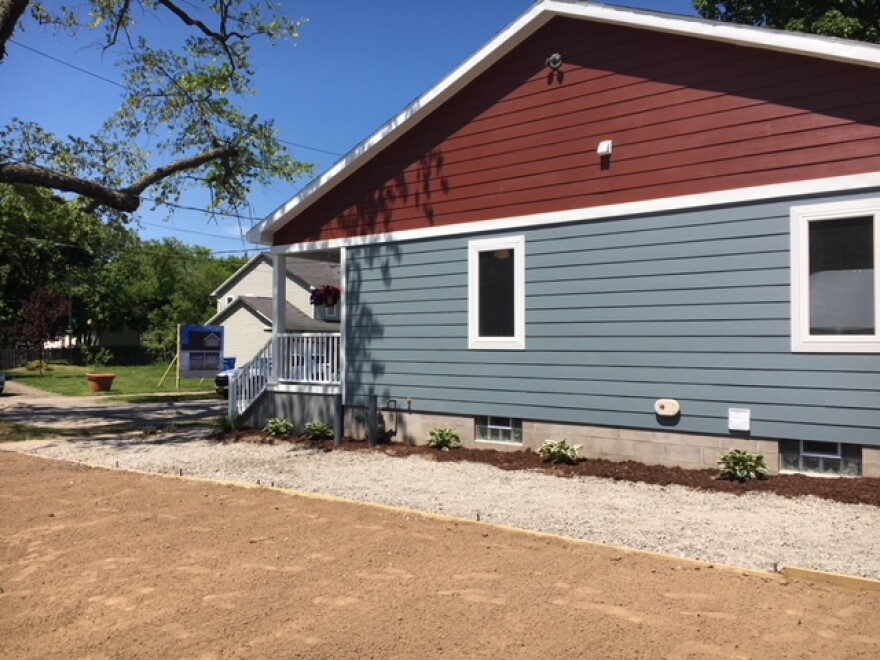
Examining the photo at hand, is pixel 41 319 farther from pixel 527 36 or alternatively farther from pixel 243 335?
pixel 527 36

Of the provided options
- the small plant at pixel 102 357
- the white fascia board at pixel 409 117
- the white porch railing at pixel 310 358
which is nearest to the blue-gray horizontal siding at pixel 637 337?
the white porch railing at pixel 310 358

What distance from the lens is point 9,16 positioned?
481 inches

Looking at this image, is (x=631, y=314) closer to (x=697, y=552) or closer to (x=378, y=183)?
(x=697, y=552)

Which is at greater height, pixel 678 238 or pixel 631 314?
pixel 678 238

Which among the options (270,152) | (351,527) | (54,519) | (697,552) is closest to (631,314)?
(697,552)

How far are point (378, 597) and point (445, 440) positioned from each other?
5.65 metres

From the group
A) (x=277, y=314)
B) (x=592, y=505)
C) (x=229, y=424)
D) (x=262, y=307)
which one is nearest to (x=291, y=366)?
(x=277, y=314)

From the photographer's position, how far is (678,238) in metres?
8.16

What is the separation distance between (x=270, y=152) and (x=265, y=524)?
1383 centimetres

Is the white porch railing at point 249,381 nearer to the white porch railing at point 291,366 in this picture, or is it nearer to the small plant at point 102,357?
the white porch railing at point 291,366

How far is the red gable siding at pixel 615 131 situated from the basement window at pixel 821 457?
2.91 meters

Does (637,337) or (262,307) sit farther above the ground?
(262,307)

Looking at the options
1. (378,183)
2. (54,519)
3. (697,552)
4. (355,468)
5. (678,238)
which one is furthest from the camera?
(378,183)

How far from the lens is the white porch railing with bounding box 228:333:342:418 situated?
11.6 metres
